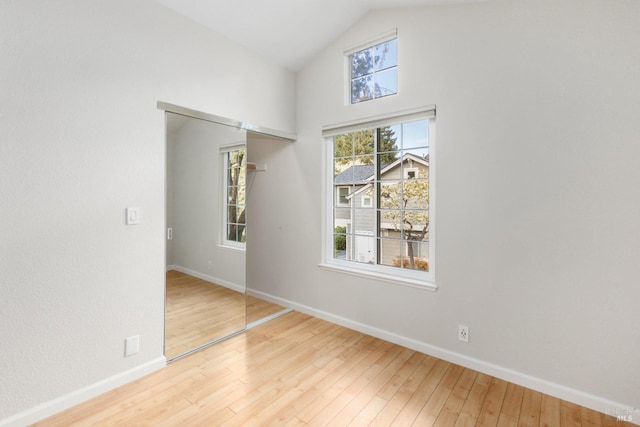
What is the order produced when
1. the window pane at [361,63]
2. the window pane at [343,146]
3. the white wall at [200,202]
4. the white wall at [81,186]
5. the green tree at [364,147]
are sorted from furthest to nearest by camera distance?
the window pane at [343,146], the window pane at [361,63], the green tree at [364,147], the white wall at [200,202], the white wall at [81,186]

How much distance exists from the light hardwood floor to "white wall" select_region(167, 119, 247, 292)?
29.9 inches

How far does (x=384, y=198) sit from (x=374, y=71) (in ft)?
4.20

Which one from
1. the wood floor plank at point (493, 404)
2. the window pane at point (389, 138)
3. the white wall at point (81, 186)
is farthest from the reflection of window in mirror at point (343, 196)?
the wood floor plank at point (493, 404)

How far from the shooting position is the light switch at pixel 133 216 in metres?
2.22

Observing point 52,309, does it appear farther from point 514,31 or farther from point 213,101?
point 514,31

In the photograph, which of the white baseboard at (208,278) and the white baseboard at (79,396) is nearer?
the white baseboard at (79,396)

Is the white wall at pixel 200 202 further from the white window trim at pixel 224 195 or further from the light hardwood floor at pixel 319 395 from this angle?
the light hardwood floor at pixel 319 395

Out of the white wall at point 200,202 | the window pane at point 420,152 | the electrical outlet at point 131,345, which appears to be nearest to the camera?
the electrical outlet at point 131,345

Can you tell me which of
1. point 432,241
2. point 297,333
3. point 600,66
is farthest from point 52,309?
point 600,66

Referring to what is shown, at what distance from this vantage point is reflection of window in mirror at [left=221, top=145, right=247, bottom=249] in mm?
2963

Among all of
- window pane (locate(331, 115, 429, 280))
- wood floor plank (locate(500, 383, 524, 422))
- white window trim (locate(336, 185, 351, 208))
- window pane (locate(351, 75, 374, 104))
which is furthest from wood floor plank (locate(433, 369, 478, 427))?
window pane (locate(351, 75, 374, 104))

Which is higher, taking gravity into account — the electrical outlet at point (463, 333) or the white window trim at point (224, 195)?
the white window trim at point (224, 195)

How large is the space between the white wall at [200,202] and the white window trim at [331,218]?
3.13ft

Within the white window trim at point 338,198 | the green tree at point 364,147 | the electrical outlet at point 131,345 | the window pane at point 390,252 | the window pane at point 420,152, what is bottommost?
the electrical outlet at point 131,345
